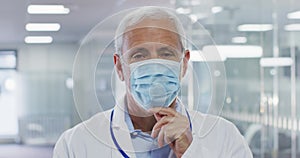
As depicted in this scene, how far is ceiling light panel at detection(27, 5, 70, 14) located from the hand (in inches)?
116

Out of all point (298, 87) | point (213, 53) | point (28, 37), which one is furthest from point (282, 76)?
point (213, 53)

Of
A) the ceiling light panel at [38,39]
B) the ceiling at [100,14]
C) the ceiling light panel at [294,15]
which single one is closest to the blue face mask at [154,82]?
the ceiling at [100,14]

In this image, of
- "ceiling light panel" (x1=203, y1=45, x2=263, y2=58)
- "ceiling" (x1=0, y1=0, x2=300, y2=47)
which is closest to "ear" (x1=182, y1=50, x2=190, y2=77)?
"ceiling" (x1=0, y1=0, x2=300, y2=47)

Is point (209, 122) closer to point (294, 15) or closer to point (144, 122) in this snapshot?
point (144, 122)

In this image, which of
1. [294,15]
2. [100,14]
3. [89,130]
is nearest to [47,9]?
[100,14]

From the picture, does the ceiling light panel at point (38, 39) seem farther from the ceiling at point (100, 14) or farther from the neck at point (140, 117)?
the neck at point (140, 117)

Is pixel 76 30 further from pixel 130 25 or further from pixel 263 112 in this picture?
pixel 130 25

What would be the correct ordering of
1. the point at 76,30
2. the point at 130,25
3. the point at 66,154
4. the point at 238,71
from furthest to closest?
the point at 238,71 < the point at 76,30 < the point at 66,154 < the point at 130,25

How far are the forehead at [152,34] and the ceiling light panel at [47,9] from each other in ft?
9.49

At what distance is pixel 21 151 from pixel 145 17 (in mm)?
3165

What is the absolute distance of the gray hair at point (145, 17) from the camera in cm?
102

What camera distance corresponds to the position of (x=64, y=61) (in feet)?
12.3

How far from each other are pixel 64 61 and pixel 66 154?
2.68 m

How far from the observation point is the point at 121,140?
3.56 ft
